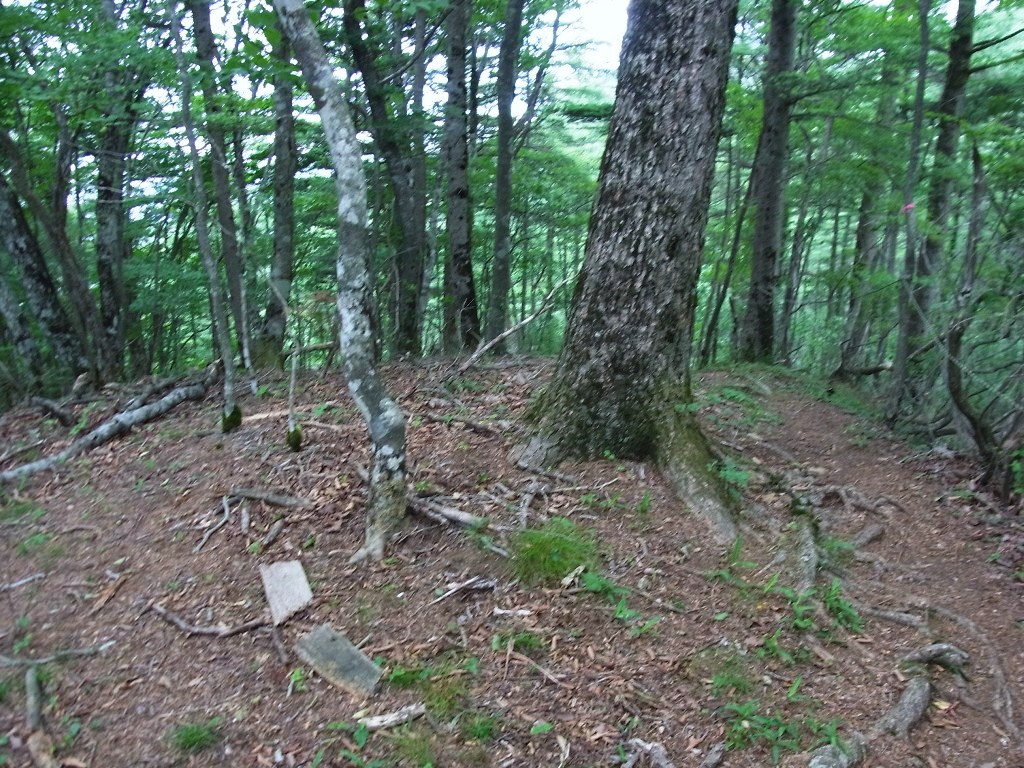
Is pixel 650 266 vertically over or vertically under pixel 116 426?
over

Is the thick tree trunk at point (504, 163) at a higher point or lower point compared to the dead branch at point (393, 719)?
higher

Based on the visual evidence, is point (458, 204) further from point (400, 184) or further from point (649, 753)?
point (649, 753)

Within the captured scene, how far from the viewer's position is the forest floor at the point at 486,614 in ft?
10.9

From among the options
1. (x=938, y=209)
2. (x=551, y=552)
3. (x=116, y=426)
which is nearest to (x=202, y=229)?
(x=116, y=426)

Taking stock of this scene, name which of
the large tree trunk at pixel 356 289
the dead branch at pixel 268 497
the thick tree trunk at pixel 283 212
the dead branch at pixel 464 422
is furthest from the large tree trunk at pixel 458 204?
the large tree trunk at pixel 356 289

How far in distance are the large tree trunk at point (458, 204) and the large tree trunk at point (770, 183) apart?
189 inches

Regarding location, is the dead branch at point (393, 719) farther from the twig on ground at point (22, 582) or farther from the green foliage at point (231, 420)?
the green foliage at point (231, 420)

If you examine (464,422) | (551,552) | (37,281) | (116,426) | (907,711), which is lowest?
(907,711)

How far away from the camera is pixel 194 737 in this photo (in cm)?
319

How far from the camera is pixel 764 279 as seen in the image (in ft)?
37.8

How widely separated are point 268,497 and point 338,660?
5.35 feet

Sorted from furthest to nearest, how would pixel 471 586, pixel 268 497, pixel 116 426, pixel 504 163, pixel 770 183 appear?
pixel 770 183 → pixel 504 163 → pixel 116 426 → pixel 268 497 → pixel 471 586

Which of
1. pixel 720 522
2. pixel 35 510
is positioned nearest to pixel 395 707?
pixel 720 522

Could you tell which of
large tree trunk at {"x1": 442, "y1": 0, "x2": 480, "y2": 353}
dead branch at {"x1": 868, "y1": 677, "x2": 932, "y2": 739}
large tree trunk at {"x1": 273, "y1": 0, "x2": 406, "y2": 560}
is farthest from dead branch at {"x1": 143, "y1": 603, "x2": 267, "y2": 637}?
large tree trunk at {"x1": 442, "y1": 0, "x2": 480, "y2": 353}
